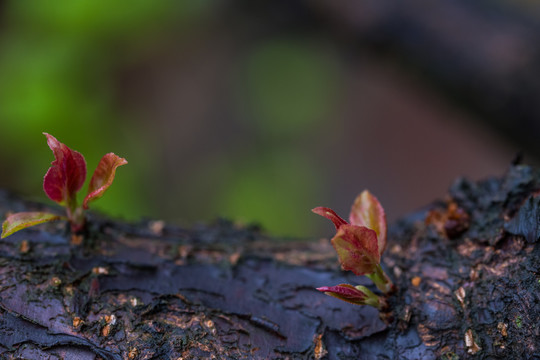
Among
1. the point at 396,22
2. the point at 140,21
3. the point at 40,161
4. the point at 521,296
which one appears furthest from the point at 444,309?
the point at 140,21

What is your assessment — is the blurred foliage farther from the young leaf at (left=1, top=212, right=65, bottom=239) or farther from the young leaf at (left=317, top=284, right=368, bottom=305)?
the young leaf at (left=317, top=284, right=368, bottom=305)

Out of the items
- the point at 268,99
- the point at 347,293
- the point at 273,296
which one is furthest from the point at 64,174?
the point at 268,99

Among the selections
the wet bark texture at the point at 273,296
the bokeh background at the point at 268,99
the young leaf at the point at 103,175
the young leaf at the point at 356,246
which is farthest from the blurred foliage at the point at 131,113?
the young leaf at the point at 356,246

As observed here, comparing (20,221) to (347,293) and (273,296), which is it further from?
(347,293)

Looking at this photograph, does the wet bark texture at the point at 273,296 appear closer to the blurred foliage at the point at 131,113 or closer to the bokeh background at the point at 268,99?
the bokeh background at the point at 268,99

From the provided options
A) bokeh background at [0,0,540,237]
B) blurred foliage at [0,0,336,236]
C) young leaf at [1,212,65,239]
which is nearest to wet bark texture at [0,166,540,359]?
young leaf at [1,212,65,239]
